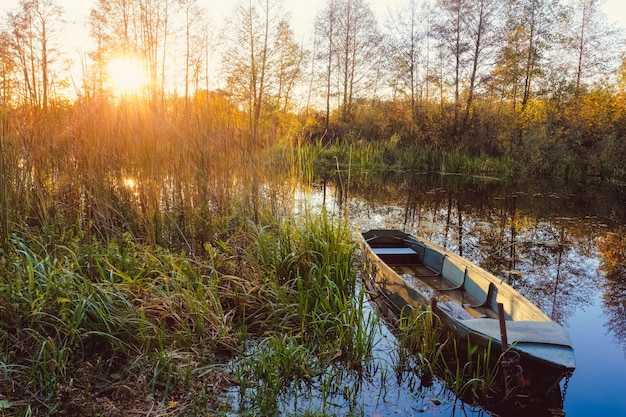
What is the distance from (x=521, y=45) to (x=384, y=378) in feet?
67.9

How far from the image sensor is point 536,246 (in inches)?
302

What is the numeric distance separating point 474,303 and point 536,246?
4036 millimetres

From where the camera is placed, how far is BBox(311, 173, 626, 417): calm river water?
3.30m

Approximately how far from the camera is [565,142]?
675 inches

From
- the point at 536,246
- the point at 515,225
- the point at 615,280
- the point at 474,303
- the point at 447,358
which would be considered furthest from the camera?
the point at 515,225

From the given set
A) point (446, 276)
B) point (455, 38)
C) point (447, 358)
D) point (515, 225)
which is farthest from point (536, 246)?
point (455, 38)

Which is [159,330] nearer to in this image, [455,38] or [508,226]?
[508,226]

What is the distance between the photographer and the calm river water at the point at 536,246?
3303 mm

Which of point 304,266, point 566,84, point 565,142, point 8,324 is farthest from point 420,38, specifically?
point 8,324

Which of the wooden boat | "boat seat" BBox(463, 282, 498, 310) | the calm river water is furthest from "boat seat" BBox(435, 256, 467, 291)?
the calm river water

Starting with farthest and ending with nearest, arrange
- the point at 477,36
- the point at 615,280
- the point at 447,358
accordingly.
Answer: the point at 477,36 → the point at 615,280 → the point at 447,358

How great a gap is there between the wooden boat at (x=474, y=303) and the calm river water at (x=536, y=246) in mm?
449

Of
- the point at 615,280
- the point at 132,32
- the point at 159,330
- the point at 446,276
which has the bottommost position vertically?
the point at 615,280

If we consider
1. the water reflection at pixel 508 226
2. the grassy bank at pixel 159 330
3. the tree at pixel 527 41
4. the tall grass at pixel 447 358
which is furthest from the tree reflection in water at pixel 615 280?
the tree at pixel 527 41
